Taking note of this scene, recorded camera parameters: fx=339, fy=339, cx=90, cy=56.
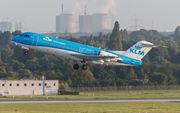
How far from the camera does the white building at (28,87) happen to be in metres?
121

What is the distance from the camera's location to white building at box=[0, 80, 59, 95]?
398ft

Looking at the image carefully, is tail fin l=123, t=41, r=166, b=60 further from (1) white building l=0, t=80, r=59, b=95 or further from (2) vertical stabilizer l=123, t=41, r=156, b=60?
(1) white building l=0, t=80, r=59, b=95

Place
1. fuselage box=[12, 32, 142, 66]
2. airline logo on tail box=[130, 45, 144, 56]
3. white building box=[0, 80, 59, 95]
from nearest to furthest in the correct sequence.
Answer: fuselage box=[12, 32, 142, 66]
airline logo on tail box=[130, 45, 144, 56]
white building box=[0, 80, 59, 95]

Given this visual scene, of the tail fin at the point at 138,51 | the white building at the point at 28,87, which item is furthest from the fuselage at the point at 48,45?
the white building at the point at 28,87

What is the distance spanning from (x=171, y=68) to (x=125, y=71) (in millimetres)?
72211

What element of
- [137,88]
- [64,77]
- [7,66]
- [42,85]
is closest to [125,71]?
[137,88]

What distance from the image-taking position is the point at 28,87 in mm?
123750

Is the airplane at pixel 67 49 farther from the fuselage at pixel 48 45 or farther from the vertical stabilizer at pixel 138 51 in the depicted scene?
the vertical stabilizer at pixel 138 51

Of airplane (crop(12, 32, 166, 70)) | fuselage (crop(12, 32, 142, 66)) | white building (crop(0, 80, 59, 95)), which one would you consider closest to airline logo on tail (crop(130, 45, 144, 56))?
airplane (crop(12, 32, 166, 70))

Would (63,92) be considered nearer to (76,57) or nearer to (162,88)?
(162,88)

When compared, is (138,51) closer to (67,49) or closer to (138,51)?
A: (138,51)

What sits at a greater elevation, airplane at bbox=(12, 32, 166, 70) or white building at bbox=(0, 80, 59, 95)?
airplane at bbox=(12, 32, 166, 70)

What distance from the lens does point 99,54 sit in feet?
210

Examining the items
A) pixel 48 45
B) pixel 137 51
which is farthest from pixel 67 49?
pixel 137 51
